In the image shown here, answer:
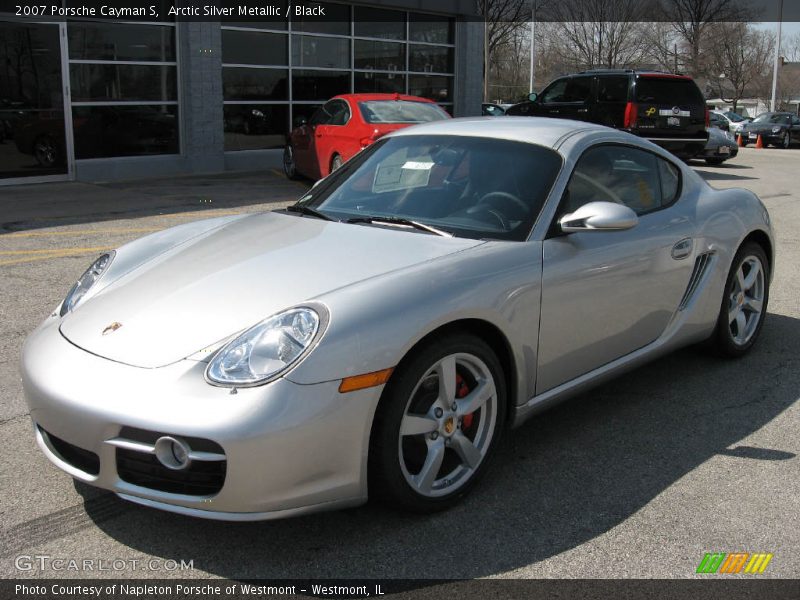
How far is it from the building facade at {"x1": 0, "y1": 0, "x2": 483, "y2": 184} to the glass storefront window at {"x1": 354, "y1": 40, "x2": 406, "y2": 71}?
0.03 meters

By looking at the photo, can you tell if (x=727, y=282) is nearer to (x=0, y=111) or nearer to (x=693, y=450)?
(x=693, y=450)

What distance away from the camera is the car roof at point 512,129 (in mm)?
4223

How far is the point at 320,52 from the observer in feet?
60.7

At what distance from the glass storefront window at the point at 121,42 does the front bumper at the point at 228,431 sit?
42.5ft

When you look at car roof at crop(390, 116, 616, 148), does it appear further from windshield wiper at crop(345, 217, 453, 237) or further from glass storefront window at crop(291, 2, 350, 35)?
glass storefront window at crop(291, 2, 350, 35)

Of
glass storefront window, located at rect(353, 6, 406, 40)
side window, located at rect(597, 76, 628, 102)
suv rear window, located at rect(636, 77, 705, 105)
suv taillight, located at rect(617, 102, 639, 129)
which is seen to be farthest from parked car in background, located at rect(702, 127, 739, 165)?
glass storefront window, located at rect(353, 6, 406, 40)

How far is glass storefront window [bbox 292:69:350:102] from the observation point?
1823 cm

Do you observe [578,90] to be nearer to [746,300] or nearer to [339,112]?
[339,112]

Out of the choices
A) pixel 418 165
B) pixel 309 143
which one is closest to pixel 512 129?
pixel 418 165

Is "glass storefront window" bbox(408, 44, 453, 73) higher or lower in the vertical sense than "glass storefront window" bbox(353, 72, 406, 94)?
higher

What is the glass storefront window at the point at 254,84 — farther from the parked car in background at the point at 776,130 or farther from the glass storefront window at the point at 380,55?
the parked car in background at the point at 776,130

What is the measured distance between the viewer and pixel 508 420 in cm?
367

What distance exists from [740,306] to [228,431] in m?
3.64

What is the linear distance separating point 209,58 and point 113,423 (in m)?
14.4
